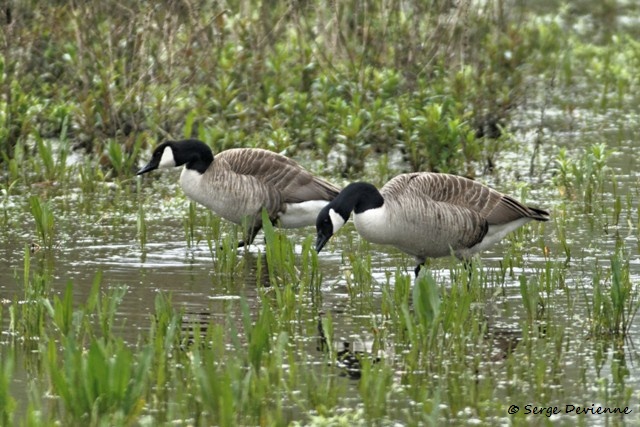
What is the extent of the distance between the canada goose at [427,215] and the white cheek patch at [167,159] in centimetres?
236

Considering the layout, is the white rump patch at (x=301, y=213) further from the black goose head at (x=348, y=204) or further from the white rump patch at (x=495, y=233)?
the black goose head at (x=348, y=204)

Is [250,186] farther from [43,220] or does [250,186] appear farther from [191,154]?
[43,220]

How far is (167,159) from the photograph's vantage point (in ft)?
35.1

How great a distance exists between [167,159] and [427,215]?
2804 millimetres

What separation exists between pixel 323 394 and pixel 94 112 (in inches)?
310

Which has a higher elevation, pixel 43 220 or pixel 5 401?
pixel 43 220

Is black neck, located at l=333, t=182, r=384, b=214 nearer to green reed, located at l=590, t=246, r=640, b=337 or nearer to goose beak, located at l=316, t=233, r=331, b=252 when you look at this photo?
goose beak, located at l=316, t=233, r=331, b=252

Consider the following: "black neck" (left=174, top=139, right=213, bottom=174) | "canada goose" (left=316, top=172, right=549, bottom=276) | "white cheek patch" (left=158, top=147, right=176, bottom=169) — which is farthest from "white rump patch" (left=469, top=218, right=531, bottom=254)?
"white cheek patch" (left=158, top=147, right=176, bottom=169)

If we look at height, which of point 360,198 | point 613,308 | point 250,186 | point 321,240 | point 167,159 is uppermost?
point 167,159

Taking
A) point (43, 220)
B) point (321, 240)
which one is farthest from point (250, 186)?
point (321, 240)

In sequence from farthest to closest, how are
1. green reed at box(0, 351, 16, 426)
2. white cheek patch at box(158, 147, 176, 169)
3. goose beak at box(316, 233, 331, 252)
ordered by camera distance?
white cheek patch at box(158, 147, 176, 169)
goose beak at box(316, 233, 331, 252)
green reed at box(0, 351, 16, 426)

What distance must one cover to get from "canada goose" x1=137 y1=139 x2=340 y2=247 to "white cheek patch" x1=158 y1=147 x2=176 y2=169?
0.07m

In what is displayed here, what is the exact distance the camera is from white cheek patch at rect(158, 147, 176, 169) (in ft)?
34.9

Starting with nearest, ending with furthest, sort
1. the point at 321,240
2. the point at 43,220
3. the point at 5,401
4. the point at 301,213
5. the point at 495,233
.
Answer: the point at 5,401, the point at 321,240, the point at 495,233, the point at 43,220, the point at 301,213
